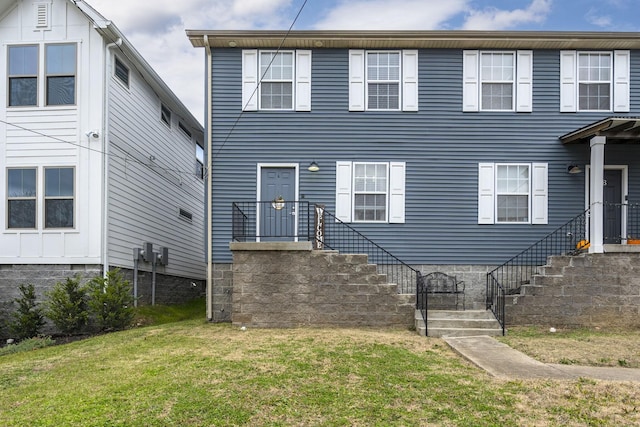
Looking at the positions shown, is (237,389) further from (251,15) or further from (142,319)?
(251,15)

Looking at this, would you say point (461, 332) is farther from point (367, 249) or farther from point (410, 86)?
point (410, 86)

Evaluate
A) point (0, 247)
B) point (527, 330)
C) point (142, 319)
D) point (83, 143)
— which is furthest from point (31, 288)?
point (527, 330)

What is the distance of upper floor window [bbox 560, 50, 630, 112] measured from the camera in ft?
38.9

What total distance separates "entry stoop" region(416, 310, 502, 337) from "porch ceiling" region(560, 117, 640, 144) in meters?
4.19

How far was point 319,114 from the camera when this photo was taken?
11.9 m

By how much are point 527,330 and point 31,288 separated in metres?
9.92

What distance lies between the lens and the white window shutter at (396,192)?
1177 cm

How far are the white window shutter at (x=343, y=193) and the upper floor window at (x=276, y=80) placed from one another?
1.57 metres

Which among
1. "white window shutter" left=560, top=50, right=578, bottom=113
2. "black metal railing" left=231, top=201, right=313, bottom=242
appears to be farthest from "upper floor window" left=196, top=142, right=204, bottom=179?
"white window shutter" left=560, top=50, right=578, bottom=113

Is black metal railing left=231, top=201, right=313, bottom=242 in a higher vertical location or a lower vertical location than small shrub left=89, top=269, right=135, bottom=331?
higher

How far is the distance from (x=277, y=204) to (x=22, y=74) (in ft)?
20.7

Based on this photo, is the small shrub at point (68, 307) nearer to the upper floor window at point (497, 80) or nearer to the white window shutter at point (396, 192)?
the white window shutter at point (396, 192)

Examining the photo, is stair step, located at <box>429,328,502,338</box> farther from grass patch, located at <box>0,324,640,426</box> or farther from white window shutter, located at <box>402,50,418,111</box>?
white window shutter, located at <box>402,50,418,111</box>

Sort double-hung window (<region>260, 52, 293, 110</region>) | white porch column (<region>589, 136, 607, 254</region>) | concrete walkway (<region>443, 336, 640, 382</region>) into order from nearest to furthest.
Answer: concrete walkway (<region>443, 336, 640, 382</region>) → white porch column (<region>589, 136, 607, 254</region>) → double-hung window (<region>260, 52, 293, 110</region>)
